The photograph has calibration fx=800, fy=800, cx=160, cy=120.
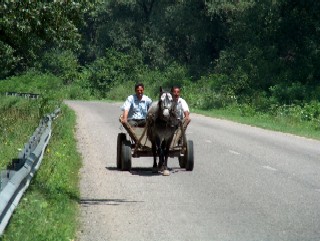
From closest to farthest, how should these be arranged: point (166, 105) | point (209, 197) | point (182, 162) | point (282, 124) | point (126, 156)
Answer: point (209, 197) → point (166, 105) → point (126, 156) → point (182, 162) → point (282, 124)

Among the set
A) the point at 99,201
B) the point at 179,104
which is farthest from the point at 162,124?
the point at 99,201

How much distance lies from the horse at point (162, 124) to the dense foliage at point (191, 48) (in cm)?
396

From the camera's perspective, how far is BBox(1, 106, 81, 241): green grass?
28.1ft

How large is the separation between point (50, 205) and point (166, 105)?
4218 millimetres

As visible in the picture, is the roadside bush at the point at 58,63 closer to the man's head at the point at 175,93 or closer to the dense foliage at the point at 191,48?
the dense foliage at the point at 191,48

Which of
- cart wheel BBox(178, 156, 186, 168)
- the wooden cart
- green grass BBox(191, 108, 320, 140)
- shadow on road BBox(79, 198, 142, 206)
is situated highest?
the wooden cart

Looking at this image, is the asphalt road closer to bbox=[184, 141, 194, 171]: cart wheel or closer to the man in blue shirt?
bbox=[184, 141, 194, 171]: cart wheel

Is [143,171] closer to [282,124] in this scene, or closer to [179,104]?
[179,104]

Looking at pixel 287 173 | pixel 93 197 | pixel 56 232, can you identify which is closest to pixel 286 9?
pixel 287 173

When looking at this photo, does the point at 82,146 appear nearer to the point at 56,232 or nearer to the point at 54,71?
the point at 56,232

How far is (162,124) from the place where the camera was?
14.8 m

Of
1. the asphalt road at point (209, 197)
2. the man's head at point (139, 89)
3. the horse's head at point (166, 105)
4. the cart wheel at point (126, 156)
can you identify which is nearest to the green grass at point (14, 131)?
the asphalt road at point (209, 197)

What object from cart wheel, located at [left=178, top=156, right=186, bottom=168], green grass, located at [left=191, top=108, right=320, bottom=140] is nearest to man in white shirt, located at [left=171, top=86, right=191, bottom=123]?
cart wheel, located at [left=178, top=156, right=186, bottom=168]

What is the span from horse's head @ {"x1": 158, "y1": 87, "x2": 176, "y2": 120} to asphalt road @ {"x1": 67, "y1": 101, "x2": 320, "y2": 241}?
1.18m
